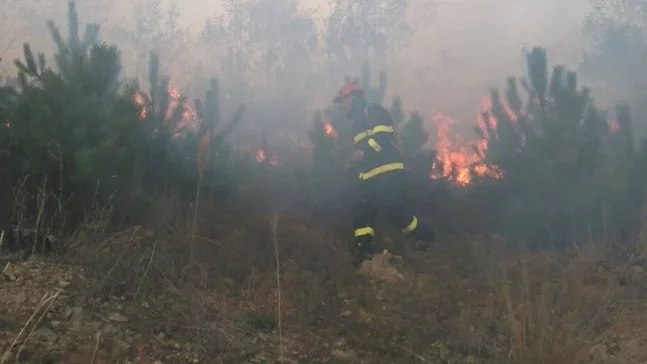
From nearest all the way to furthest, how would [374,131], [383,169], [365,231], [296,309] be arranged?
1. [296,309]
2. [365,231]
3. [383,169]
4. [374,131]

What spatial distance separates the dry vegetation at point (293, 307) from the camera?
297 cm

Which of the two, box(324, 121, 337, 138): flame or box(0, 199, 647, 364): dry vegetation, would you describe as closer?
box(0, 199, 647, 364): dry vegetation

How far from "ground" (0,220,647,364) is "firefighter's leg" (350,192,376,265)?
8.5 inches

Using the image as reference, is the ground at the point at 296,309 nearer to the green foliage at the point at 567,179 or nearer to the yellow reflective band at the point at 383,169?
the yellow reflective band at the point at 383,169

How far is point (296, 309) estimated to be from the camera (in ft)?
12.9

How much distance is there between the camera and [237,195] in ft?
23.2

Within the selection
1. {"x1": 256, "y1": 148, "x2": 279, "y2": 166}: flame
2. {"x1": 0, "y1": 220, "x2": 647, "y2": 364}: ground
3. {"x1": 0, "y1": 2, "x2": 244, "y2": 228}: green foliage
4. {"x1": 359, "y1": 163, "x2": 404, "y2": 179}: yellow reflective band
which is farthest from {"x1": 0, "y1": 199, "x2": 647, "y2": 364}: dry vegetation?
{"x1": 256, "y1": 148, "x2": 279, "y2": 166}: flame

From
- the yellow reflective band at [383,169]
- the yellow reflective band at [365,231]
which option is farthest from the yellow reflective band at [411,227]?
the yellow reflective band at [383,169]

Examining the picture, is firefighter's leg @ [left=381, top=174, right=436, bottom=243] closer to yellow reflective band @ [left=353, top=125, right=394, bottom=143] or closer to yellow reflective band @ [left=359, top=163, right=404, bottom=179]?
yellow reflective band @ [left=359, top=163, right=404, bottom=179]

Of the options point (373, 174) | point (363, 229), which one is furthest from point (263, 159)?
point (363, 229)

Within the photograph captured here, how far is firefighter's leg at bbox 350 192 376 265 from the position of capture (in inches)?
210

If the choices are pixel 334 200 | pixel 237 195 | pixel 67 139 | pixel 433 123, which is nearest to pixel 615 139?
pixel 334 200

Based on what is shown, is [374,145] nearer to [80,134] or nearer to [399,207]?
[399,207]

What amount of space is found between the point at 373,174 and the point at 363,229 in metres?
0.54
